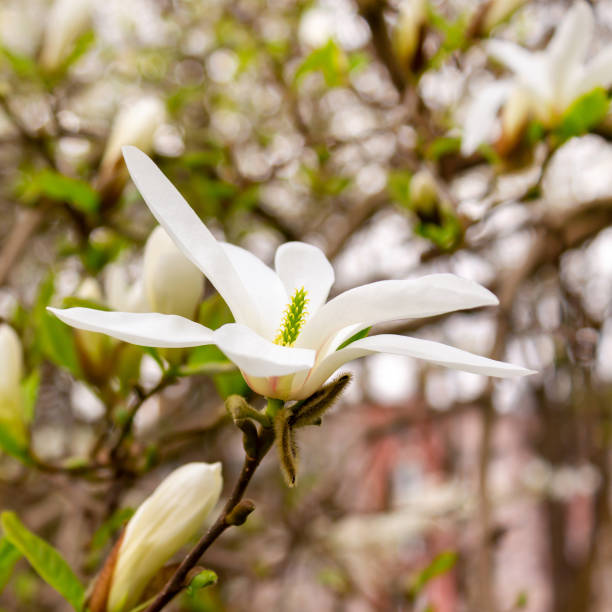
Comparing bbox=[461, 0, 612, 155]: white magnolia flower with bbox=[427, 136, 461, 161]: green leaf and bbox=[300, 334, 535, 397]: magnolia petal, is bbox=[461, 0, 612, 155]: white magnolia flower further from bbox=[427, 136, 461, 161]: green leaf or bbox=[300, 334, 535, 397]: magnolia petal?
bbox=[300, 334, 535, 397]: magnolia petal

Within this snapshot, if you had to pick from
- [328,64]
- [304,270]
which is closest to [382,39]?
[328,64]

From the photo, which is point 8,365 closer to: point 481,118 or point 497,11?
point 481,118

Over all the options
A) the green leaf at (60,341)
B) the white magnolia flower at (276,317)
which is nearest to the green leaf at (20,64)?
the green leaf at (60,341)

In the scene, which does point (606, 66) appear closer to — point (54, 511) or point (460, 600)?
point (54, 511)

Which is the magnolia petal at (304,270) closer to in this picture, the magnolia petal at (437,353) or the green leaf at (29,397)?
the magnolia petal at (437,353)

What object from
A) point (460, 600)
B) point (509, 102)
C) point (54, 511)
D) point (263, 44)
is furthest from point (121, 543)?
point (460, 600)

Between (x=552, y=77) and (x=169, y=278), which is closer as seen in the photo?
(x=169, y=278)

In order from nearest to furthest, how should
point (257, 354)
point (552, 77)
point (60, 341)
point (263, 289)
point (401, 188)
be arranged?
point (257, 354)
point (263, 289)
point (60, 341)
point (552, 77)
point (401, 188)
